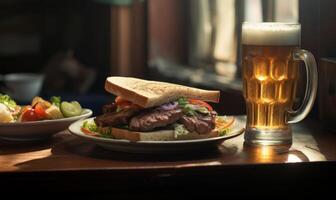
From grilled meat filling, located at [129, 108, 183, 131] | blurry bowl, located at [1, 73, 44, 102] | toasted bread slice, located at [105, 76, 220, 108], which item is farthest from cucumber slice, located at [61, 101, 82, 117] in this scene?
blurry bowl, located at [1, 73, 44, 102]

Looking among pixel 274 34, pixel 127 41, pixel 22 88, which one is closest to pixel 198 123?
pixel 274 34

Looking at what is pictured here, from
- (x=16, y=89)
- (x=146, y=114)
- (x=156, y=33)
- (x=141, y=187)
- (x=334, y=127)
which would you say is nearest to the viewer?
(x=141, y=187)

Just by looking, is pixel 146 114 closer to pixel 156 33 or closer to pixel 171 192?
pixel 171 192

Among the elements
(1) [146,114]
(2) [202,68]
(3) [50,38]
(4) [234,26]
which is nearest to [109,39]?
(3) [50,38]

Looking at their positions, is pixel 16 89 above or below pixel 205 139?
below

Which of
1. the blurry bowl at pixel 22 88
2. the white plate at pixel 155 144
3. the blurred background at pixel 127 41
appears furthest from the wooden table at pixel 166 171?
the blurry bowl at pixel 22 88

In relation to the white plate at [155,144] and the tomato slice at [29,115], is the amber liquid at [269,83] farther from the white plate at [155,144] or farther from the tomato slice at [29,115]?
the tomato slice at [29,115]

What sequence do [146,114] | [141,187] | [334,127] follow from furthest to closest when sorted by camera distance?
[334,127] → [146,114] → [141,187]
